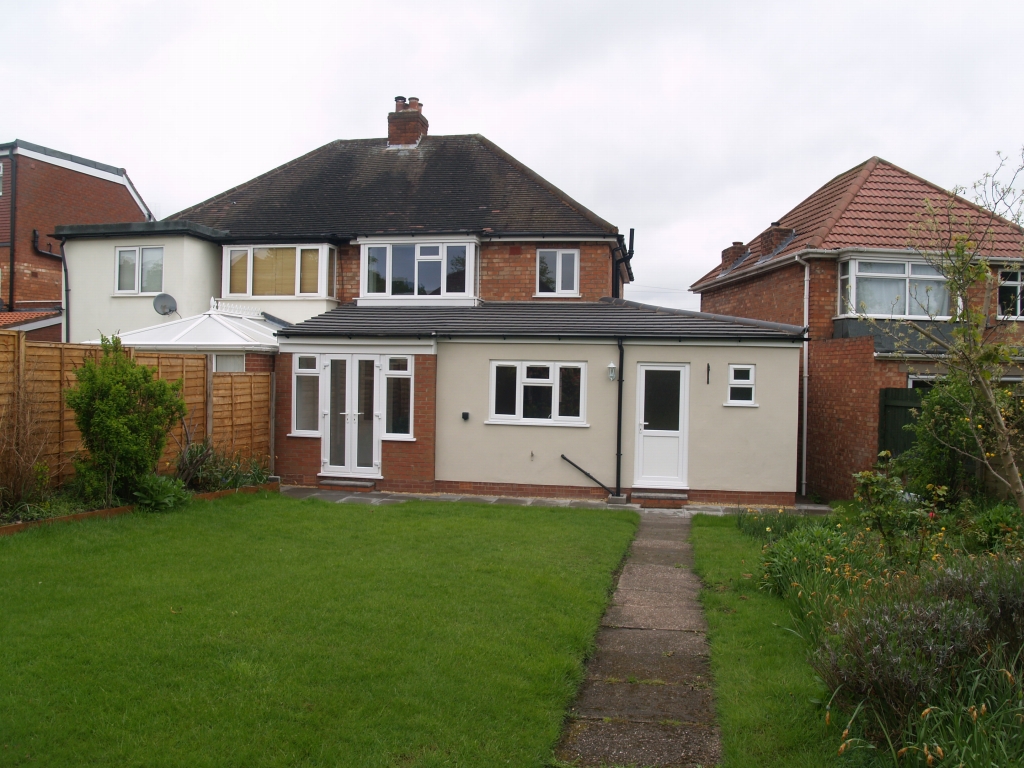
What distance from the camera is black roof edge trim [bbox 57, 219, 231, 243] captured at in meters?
18.8

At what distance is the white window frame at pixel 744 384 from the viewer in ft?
46.9

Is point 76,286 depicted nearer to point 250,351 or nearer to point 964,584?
point 250,351

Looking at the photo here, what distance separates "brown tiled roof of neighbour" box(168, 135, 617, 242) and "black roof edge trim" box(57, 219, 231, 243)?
59cm

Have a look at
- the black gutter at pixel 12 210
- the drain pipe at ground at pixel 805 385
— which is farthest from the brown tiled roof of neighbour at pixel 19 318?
the drain pipe at ground at pixel 805 385

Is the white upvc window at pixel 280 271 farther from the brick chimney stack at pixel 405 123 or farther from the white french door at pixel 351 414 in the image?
the brick chimney stack at pixel 405 123

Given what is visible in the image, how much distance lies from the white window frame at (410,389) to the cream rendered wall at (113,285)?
6.67 metres

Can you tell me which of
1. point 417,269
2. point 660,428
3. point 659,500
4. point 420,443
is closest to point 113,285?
point 417,269

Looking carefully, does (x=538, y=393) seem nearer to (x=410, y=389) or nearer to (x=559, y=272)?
(x=410, y=389)

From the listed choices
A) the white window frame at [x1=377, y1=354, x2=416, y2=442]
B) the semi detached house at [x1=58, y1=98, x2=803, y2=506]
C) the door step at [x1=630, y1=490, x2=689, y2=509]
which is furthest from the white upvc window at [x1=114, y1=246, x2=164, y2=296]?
the door step at [x1=630, y1=490, x2=689, y2=509]

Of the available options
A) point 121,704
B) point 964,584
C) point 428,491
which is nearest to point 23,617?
point 121,704

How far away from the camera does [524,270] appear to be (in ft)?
60.4

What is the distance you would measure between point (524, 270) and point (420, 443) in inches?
213

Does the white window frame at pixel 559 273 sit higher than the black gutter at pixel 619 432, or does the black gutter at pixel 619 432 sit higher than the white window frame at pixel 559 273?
the white window frame at pixel 559 273

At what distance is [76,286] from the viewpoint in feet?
64.7
